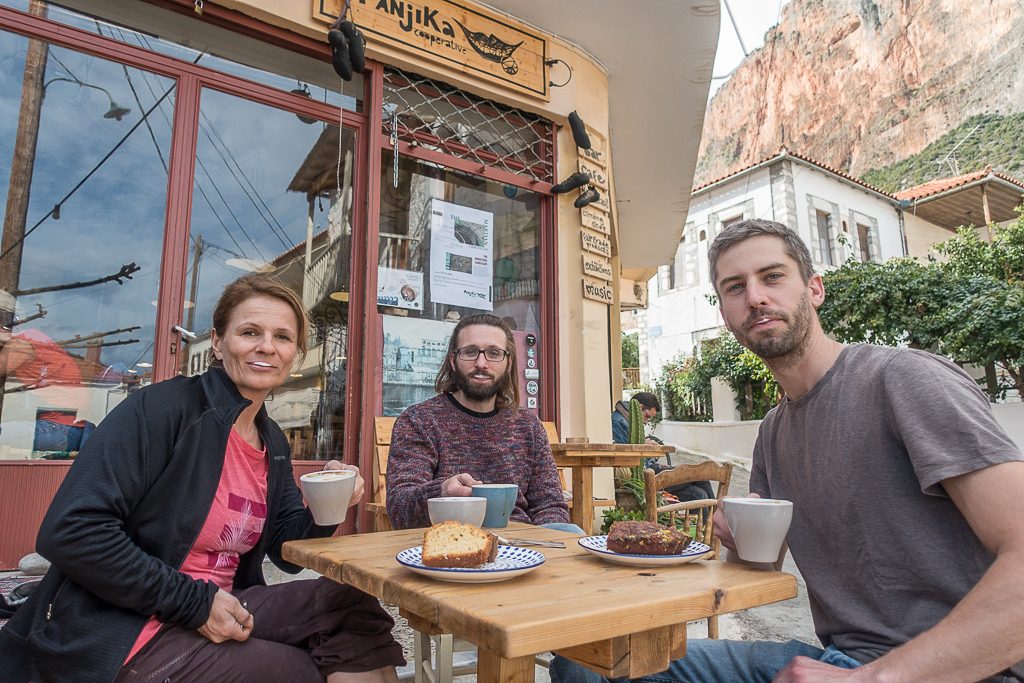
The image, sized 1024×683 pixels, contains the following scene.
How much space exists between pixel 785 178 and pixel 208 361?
19489 mm

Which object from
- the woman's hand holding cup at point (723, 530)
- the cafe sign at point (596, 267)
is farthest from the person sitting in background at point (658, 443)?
the woman's hand holding cup at point (723, 530)

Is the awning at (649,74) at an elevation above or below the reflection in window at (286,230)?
above

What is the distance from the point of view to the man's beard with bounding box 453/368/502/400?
2510 mm

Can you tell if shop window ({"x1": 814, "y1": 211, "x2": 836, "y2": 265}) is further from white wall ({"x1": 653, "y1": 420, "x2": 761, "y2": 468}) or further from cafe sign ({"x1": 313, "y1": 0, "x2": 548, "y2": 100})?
A: cafe sign ({"x1": 313, "y1": 0, "x2": 548, "y2": 100})

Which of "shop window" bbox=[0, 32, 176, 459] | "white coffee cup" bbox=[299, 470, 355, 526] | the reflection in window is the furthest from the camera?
the reflection in window

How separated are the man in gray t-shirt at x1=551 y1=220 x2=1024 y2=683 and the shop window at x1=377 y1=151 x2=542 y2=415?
2990mm

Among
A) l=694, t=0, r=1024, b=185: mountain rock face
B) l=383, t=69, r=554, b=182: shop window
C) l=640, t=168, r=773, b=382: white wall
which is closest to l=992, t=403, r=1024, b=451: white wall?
l=640, t=168, r=773, b=382: white wall

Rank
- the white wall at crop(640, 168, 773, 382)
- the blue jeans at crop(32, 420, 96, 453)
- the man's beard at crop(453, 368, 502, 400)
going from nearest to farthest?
the man's beard at crop(453, 368, 502, 400) < the blue jeans at crop(32, 420, 96, 453) < the white wall at crop(640, 168, 773, 382)

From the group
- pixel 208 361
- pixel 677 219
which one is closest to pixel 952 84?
pixel 677 219

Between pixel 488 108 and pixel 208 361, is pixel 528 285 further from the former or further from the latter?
pixel 208 361

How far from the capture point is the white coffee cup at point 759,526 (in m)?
1.19

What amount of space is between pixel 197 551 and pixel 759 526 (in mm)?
1325

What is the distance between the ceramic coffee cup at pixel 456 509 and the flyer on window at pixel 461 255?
338 centimetres

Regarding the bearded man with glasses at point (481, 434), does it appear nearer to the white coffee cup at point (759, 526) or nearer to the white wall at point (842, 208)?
the white coffee cup at point (759, 526)
